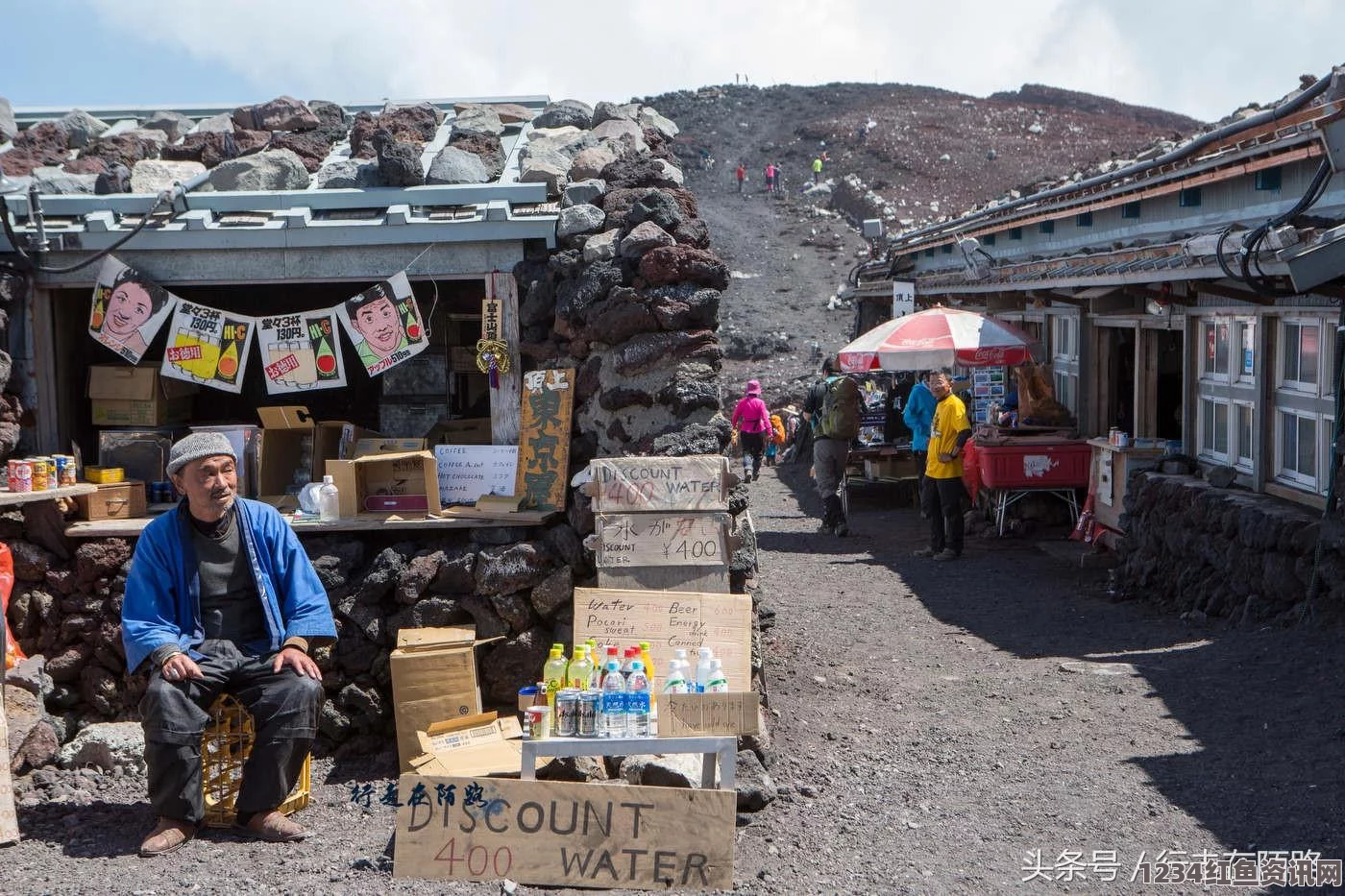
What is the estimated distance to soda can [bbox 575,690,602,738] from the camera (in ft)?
16.0

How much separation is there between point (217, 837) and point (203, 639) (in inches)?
32.6

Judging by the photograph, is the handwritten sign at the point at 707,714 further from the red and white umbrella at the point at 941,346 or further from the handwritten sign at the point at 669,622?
the red and white umbrella at the point at 941,346

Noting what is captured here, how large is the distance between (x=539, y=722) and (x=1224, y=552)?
5.82 m

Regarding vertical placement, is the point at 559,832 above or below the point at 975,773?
above

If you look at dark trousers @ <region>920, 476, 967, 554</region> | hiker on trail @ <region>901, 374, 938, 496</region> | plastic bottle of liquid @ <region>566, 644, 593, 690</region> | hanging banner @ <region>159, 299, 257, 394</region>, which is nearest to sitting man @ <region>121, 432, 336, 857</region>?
plastic bottle of liquid @ <region>566, 644, 593, 690</region>

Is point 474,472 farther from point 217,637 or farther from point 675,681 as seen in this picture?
point 675,681

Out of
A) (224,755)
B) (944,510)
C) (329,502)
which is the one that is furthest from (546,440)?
(944,510)

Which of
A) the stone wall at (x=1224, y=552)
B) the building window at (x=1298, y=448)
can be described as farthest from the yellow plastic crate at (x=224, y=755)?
the building window at (x=1298, y=448)

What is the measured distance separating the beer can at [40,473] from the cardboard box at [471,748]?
283 cm

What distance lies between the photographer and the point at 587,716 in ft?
16.0

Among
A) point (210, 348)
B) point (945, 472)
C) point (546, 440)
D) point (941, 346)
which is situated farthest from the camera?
point (941, 346)

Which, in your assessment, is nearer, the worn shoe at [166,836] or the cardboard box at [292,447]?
the worn shoe at [166,836]

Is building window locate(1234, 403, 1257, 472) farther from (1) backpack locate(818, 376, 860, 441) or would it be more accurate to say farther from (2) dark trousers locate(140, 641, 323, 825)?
(2) dark trousers locate(140, 641, 323, 825)

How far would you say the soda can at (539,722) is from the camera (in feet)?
16.2
